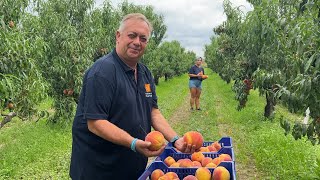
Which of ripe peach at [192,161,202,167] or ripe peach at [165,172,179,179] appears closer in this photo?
ripe peach at [165,172,179,179]

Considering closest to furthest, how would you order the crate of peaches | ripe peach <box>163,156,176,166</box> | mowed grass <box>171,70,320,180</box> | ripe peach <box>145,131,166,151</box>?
ripe peach <box>145,131,166,151</box> → the crate of peaches → ripe peach <box>163,156,176,166</box> → mowed grass <box>171,70,320,180</box>

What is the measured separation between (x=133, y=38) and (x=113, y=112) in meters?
0.57

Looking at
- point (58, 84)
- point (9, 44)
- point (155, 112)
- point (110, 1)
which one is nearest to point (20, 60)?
point (9, 44)

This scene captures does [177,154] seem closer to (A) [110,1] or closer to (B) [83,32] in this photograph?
(B) [83,32]

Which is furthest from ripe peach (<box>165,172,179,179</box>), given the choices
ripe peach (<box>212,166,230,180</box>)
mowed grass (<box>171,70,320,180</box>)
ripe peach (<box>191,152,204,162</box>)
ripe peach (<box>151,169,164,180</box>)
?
mowed grass (<box>171,70,320,180</box>)

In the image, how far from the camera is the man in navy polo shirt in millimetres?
2666

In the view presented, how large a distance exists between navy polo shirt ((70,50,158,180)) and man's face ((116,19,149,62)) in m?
0.12

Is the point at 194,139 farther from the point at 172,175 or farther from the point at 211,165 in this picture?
the point at 172,175

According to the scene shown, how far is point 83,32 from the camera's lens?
32.2 feet

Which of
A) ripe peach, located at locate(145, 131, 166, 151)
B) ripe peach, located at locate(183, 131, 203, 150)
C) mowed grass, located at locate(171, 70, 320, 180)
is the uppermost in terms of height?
ripe peach, located at locate(145, 131, 166, 151)

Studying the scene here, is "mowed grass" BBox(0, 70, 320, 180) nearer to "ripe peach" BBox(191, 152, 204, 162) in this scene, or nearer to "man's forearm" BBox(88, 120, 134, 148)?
"ripe peach" BBox(191, 152, 204, 162)

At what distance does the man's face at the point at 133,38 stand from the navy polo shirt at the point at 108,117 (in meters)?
0.12

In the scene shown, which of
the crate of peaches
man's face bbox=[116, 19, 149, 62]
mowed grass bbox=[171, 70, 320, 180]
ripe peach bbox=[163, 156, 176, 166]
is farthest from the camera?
mowed grass bbox=[171, 70, 320, 180]

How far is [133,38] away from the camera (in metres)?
2.81
